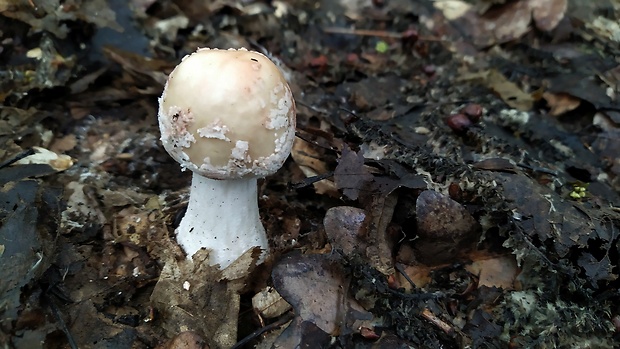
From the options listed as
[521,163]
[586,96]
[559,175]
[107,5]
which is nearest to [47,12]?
[107,5]

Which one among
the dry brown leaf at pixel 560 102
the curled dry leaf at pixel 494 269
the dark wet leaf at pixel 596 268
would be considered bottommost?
the curled dry leaf at pixel 494 269

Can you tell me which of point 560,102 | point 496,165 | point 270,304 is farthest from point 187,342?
point 560,102

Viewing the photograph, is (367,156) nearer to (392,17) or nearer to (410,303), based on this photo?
(410,303)

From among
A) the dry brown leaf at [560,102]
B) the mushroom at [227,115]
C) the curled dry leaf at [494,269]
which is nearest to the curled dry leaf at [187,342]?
the mushroom at [227,115]

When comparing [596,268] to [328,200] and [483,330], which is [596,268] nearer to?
[483,330]

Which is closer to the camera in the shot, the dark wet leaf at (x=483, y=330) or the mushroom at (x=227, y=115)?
the mushroom at (x=227, y=115)

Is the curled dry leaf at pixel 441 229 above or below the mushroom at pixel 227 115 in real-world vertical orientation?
below

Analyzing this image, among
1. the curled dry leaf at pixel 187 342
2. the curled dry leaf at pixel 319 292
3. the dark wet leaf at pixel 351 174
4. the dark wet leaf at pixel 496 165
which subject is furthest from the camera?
the dark wet leaf at pixel 496 165

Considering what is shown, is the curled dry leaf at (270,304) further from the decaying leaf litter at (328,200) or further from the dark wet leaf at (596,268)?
the dark wet leaf at (596,268)
